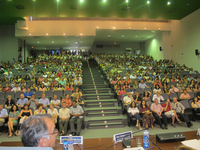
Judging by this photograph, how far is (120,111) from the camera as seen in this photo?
22.3 feet

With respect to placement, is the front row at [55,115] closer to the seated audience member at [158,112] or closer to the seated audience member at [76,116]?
the seated audience member at [76,116]

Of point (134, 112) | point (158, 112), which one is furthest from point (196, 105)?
point (134, 112)

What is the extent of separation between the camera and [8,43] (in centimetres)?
1505

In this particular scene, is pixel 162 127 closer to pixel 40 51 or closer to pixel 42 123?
pixel 42 123

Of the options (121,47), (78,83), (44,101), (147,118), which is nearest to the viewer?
(147,118)

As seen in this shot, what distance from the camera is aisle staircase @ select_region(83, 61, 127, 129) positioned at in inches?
237

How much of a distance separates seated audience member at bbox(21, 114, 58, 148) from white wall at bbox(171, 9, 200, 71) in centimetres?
1260

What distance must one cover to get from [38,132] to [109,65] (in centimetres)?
1182

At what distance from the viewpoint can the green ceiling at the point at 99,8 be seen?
9.20 metres

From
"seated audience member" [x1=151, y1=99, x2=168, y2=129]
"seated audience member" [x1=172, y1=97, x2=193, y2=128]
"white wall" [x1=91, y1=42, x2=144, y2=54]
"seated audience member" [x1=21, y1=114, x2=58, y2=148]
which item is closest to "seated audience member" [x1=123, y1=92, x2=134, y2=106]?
"seated audience member" [x1=151, y1=99, x2=168, y2=129]

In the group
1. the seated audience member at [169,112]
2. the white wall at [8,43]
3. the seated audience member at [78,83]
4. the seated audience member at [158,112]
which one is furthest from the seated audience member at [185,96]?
the white wall at [8,43]

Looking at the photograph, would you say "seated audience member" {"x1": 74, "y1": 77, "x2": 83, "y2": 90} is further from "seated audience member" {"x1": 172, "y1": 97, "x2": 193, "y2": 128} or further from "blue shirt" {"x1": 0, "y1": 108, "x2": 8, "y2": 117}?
"seated audience member" {"x1": 172, "y1": 97, "x2": 193, "y2": 128}

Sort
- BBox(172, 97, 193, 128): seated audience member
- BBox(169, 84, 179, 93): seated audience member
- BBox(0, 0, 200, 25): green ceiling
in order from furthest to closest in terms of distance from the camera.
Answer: BBox(0, 0, 200, 25): green ceiling
BBox(169, 84, 179, 93): seated audience member
BBox(172, 97, 193, 128): seated audience member

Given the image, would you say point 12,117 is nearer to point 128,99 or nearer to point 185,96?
point 128,99
